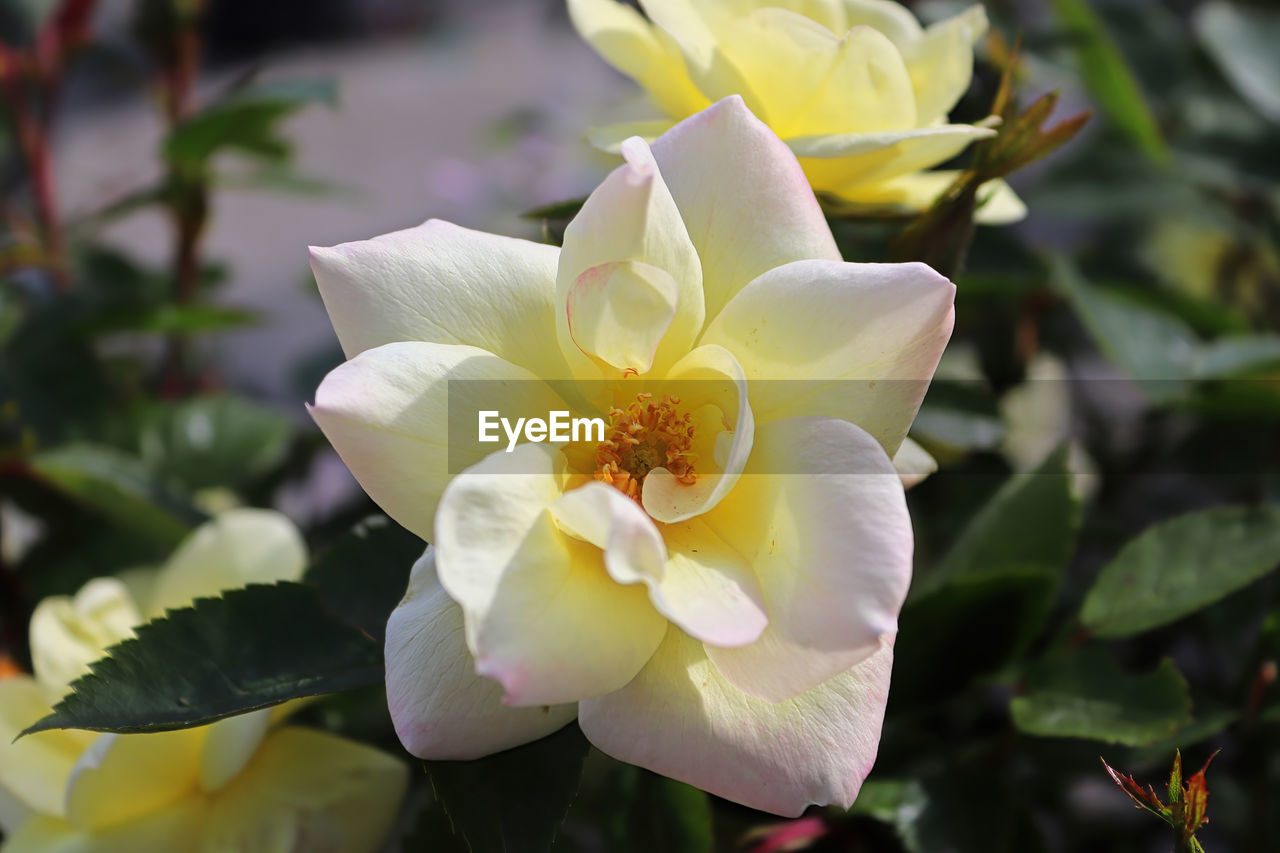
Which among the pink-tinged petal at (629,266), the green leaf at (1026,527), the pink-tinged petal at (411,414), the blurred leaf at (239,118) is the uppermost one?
the pink-tinged petal at (629,266)

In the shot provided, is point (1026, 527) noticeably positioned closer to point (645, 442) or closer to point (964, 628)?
point (964, 628)

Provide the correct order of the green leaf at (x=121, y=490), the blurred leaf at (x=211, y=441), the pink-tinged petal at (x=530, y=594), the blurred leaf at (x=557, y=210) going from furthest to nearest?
the blurred leaf at (x=211, y=441), the green leaf at (x=121, y=490), the blurred leaf at (x=557, y=210), the pink-tinged petal at (x=530, y=594)

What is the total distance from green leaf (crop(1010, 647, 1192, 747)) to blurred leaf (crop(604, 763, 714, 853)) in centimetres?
12

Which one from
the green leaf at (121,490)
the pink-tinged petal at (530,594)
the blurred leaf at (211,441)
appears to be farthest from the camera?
the blurred leaf at (211,441)

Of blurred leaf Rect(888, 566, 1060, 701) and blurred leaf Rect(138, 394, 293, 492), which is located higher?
blurred leaf Rect(888, 566, 1060, 701)

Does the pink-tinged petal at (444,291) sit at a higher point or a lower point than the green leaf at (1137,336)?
higher

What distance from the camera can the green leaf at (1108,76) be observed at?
647 millimetres

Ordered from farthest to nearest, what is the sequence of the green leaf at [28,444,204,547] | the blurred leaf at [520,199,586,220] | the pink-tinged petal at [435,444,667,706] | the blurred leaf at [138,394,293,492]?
the blurred leaf at [138,394,293,492] < the green leaf at [28,444,204,547] < the blurred leaf at [520,199,586,220] < the pink-tinged petal at [435,444,667,706]

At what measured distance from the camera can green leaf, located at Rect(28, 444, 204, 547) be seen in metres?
0.49

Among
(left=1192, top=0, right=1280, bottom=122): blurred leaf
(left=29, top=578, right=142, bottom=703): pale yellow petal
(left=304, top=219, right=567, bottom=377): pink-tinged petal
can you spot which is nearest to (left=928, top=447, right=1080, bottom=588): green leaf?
(left=304, top=219, right=567, bottom=377): pink-tinged petal

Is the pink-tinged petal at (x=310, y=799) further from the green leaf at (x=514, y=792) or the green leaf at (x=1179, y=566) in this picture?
the green leaf at (x=1179, y=566)

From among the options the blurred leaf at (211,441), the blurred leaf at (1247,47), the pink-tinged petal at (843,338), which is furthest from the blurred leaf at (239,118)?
the blurred leaf at (1247,47)

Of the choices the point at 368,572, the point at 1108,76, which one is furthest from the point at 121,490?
the point at 1108,76

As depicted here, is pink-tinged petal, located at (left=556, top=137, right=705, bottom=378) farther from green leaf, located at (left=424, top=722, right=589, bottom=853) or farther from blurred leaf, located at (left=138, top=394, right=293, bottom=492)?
blurred leaf, located at (left=138, top=394, right=293, bottom=492)
